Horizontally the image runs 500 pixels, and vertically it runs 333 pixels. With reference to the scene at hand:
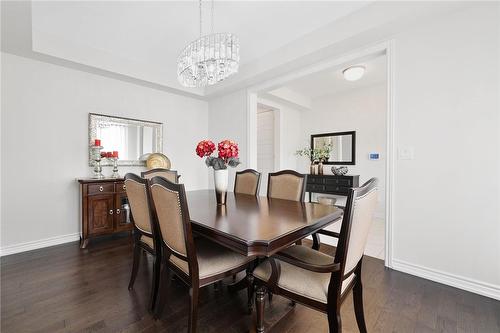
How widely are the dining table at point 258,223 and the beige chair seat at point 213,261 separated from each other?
0.19m

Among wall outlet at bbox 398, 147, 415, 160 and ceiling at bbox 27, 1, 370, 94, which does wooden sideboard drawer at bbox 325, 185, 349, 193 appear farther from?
ceiling at bbox 27, 1, 370, 94

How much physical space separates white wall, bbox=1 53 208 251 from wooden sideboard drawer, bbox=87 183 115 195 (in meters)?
0.46

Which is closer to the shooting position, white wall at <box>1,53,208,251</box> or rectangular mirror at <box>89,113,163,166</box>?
white wall at <box>1,53,208,251</box>

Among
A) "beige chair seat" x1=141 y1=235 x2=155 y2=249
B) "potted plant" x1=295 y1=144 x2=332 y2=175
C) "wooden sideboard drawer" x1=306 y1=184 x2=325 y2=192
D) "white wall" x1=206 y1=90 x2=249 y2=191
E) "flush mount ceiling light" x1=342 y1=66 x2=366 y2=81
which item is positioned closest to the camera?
"beige chair seat" x1=141 y1=235 x2=155 y2=249

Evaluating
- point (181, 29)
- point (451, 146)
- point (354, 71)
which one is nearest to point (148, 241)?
point (181, 29)

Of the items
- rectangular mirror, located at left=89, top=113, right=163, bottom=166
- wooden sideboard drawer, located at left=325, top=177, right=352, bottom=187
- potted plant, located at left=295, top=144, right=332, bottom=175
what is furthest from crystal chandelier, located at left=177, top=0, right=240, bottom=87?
potted plant, located at left=295, top=144, right=332, bottom=175

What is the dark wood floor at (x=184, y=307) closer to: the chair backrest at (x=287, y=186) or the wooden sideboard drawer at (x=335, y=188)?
the chair backrest at (x=287, y=186)

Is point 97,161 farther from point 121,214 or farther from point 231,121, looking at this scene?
point 231,121

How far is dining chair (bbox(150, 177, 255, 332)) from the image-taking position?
117 cm

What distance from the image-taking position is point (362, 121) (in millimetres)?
4438

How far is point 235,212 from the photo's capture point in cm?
158

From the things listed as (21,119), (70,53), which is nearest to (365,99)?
(70,53)

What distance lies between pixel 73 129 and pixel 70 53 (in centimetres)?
95

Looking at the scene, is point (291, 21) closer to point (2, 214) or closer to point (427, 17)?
point (427, 17)
